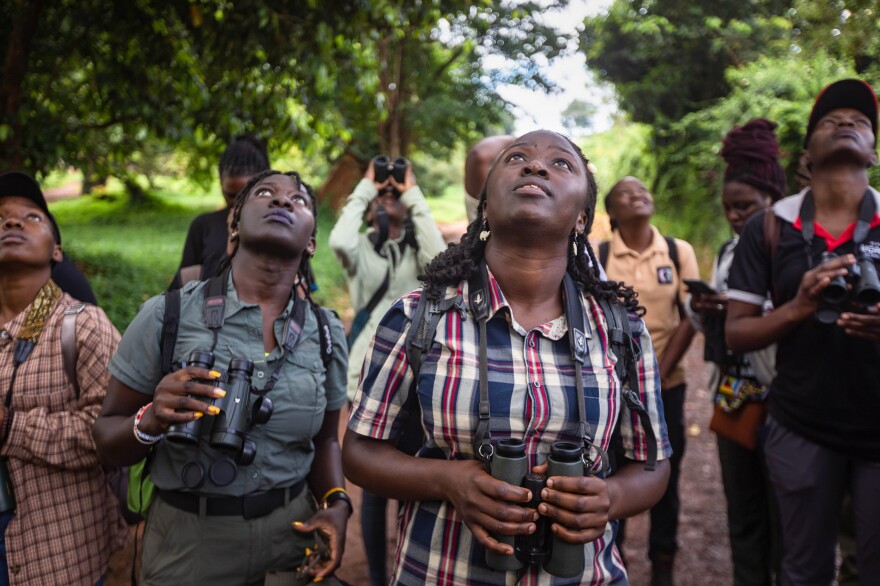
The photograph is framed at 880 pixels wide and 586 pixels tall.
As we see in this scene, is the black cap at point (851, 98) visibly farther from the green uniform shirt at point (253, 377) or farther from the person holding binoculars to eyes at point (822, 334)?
the green uniform shirt at point (253, 377)

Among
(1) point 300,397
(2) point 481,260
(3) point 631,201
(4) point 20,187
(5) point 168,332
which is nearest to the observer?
(2) point 481,260

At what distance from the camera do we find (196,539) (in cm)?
220

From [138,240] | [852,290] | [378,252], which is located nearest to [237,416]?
[378,252]

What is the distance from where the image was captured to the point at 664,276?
4105 mm

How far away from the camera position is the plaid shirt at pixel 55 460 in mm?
2395

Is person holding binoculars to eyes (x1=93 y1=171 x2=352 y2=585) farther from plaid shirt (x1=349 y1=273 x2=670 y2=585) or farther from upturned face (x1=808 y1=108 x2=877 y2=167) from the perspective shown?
upturned face (x1=808 y1=108 x2=877 y2=167)

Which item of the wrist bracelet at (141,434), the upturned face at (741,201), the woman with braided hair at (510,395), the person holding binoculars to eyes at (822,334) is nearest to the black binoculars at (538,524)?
the woman with braided hair at (510,395)

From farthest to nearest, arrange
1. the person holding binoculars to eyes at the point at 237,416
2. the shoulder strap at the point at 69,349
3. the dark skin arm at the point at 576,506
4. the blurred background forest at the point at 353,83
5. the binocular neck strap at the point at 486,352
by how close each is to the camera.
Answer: the blurred background forest at the point at 353,83
the shoulder strap at the point at 69,349
the person holding binoculars to eyes at the point at 237,416
the binocular neck strap at the point at 486,352
the dark skin arm at the point at 576,506

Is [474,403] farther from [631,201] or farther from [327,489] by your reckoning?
[631,201]

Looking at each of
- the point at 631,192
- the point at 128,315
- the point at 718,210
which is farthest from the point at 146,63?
the point at 718,210

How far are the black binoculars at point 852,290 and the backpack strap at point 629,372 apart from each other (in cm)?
106

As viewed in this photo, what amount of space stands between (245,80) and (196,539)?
4.88 m

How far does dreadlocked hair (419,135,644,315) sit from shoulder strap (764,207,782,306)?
1187mm

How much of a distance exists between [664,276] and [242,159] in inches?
114
